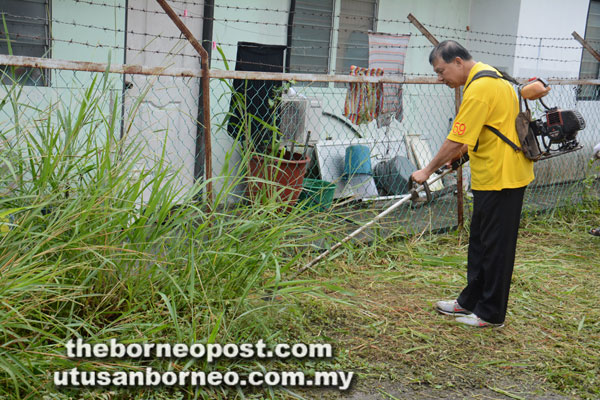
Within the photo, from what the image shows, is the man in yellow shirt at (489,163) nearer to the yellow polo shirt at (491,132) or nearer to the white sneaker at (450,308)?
the yellow polo shirt at (491,132)

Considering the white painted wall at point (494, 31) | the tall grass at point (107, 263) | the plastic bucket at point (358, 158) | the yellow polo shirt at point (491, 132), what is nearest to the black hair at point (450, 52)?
the yellow polo shirt at point (491, 132)

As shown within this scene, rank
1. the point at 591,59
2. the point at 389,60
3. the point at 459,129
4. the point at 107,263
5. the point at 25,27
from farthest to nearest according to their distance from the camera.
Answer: the point at 591,59
the point at 389,60
the point at 25,27
the point at 459,129
the point at 107,263

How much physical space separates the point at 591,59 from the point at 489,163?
8.17 m

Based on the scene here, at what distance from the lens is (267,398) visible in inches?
125

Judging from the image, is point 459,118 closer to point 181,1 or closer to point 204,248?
point 204,248

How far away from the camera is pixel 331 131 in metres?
8.41

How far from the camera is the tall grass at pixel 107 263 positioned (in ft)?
9.64

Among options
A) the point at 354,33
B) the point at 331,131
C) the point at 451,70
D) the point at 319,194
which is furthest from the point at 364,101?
the point at 451,70

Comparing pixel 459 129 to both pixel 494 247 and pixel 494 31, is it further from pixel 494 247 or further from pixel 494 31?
pixel 494 31

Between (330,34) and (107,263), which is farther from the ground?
(330,34)

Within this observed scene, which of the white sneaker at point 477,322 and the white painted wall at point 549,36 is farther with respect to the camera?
the white painted wall at point 549,36

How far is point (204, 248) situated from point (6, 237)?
3.20 ft

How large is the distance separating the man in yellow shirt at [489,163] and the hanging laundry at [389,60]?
314 centimetres

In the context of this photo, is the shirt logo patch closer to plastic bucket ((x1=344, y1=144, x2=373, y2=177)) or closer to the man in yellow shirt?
the man in yellow shirt
